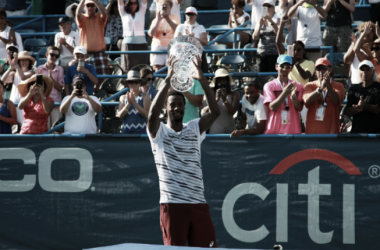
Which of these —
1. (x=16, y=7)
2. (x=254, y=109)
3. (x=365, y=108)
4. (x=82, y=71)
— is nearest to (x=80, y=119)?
(x=82, y=71)

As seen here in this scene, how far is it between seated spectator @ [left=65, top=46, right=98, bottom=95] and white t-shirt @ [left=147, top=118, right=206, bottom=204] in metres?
4.25

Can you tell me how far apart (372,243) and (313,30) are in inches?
188

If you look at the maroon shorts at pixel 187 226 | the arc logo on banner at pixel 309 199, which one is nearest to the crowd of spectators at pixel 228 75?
the arc logo on banner at pixel 309 199

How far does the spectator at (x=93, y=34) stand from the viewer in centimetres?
1058

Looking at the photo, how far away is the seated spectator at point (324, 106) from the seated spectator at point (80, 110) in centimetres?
290

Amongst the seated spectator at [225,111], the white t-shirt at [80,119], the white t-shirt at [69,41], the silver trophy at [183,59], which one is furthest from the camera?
the white t-shirt at [69,41]

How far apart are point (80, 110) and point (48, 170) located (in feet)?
3.47

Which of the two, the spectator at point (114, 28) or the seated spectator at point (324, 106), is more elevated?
the spectator at point (114, 28)

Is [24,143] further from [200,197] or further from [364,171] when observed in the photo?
[364,171]

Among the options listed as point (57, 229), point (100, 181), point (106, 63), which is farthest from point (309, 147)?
point (106, 63)

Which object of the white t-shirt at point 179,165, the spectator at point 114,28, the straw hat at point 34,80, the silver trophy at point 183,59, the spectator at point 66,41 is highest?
the spectator at point 114,28

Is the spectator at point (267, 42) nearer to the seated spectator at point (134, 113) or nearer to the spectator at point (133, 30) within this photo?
the spectator at point (133, 30)

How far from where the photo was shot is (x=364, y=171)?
6598 mm

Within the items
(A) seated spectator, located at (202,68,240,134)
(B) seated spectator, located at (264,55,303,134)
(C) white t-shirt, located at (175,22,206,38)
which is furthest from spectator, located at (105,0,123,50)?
(B) seated spectator, located at (264,55,303,134)
